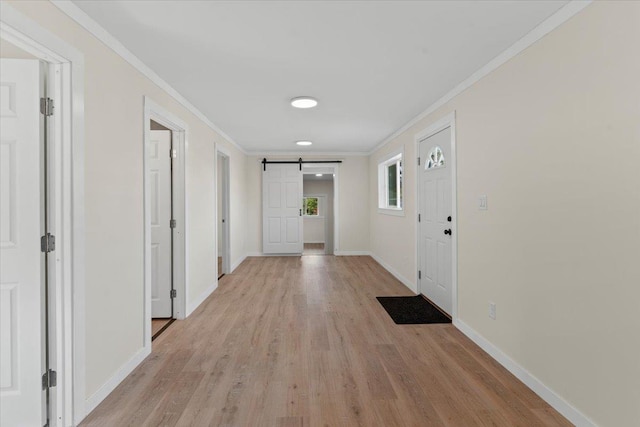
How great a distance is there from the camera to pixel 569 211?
6.01ft

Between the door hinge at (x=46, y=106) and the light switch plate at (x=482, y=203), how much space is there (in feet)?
9.91

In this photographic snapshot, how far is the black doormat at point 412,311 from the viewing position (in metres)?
3.35

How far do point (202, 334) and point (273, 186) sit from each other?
4550 millimetres

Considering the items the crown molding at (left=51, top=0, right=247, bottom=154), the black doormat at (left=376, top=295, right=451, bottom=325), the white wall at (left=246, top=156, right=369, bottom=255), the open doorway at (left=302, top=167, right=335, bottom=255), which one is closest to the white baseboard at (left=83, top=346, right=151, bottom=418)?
the crown molding at (left=51, top=0, right=247, bottom=154)

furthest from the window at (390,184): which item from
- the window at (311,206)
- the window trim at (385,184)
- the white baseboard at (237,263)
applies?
the window at (311,206)

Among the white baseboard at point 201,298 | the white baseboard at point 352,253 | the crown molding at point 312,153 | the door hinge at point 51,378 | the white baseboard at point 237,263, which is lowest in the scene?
the white baseboard at point 201,298

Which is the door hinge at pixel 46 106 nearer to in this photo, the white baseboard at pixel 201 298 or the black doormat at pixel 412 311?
the white baseboard at pixel 201 298

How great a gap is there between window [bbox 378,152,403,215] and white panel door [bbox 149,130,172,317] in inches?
134

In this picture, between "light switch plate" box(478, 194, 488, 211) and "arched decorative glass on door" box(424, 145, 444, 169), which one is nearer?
"light switch plate" box(478, 194, 488, 211)

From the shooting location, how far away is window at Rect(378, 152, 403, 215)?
5.51m

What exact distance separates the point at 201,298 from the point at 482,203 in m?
3.31

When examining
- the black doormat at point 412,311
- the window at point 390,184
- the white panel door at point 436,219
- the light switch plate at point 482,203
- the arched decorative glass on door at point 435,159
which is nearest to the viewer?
the light switch plate at point 482,203

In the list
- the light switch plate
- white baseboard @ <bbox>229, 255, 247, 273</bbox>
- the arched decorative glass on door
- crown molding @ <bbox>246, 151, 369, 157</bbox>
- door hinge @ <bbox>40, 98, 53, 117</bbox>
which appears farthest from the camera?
crown molding @ <bbox>246, 151, 369, 157</bbox>

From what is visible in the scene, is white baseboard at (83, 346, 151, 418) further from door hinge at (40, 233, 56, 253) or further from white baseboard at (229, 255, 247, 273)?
white baseboard at (229, 255, 247, 273)
